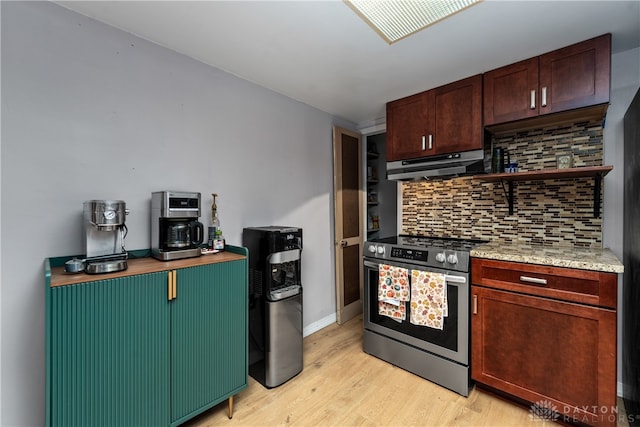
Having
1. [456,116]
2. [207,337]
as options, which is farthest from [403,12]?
[207,337]

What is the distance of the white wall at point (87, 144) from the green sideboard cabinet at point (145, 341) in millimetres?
285

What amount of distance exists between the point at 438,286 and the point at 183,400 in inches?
69.7

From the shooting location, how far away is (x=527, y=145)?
2.34 meters

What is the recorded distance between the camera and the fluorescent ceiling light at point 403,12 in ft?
4.77

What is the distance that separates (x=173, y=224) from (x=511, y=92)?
2.53 meters

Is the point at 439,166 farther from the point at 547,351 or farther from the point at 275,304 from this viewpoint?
the point at 275,304

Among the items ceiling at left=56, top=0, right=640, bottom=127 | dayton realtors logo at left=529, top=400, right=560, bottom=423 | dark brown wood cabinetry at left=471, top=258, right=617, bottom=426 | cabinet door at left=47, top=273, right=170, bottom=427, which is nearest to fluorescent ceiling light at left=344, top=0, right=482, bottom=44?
ceiling at left=56, top=0, right=640, bottom=127

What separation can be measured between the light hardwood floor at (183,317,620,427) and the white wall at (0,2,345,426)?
112cm

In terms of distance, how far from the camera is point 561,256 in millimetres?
1766

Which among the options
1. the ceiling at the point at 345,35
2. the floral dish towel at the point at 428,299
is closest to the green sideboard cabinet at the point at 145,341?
the floral dish towel at the point at 428,299

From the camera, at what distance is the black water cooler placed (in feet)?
6.84

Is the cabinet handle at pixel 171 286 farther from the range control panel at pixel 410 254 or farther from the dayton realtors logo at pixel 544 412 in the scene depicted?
the dayton realtors logo at pixel 544 412

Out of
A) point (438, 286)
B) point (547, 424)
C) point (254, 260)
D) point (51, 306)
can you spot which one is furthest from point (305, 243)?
point (547, 424)

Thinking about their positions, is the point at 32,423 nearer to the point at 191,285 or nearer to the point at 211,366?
the point at 211,366
